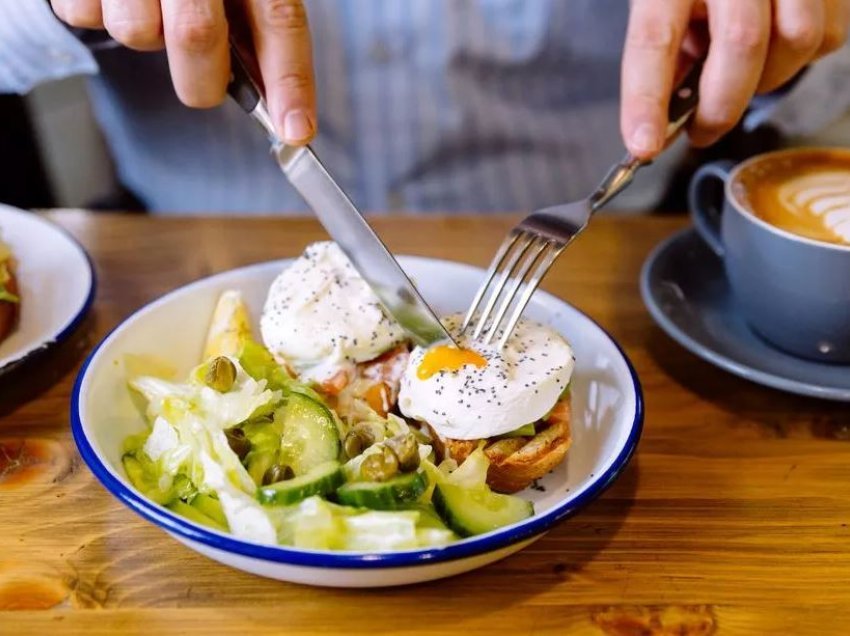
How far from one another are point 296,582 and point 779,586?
22.4 inches

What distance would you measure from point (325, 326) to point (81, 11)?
572 millimetres

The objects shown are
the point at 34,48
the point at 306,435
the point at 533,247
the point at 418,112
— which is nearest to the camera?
the point at 306,435

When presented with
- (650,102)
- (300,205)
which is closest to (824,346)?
(650,102)

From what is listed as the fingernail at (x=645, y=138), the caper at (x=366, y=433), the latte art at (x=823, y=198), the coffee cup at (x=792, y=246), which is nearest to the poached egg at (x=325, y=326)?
the caper at (x=366, y=433)

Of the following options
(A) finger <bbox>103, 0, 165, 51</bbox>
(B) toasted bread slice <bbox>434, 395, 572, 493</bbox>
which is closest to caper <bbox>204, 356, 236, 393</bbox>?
(B) toasted bread slice <bbox>434, 395, 572, 493</bbox>

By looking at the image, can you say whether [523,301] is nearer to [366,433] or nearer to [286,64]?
[366,433]

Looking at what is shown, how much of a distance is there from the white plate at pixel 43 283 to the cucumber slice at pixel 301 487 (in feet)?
1.67

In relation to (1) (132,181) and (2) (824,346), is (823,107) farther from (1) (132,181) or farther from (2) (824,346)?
(1) (132,181)

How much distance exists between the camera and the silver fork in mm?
1264

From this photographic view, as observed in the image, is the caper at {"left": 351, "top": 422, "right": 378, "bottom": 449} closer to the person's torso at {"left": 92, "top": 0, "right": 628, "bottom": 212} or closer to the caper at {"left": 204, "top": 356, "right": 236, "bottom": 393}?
the caper at {"left": 204, "top": 356, "right": 236, "bottom": 393}

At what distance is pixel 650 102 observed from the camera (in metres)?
1.38

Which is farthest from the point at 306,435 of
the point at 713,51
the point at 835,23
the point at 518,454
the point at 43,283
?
the point at 835,23

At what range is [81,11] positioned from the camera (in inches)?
50.9

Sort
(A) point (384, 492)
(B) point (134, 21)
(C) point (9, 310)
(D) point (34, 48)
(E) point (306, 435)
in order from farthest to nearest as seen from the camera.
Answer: (D) point (34, 48)
(C) point (9, 310)
(B) point (134, 21)
(E) point (306, 435)
(A) point (384, 492)
